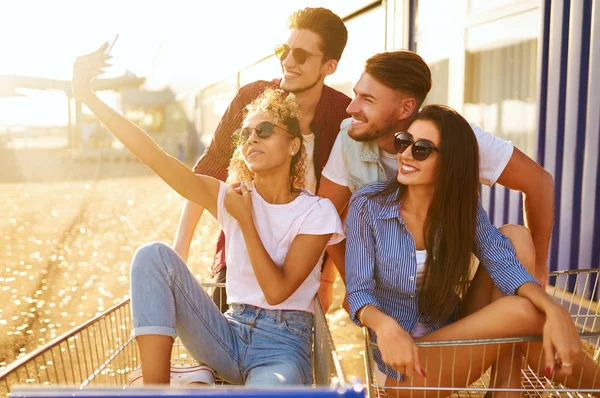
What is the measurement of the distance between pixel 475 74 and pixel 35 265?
4.89 metres

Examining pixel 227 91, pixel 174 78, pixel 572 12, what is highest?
pixel 174 78

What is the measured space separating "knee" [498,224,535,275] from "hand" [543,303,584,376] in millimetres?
458

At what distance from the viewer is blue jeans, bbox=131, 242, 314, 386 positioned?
7.10 feet

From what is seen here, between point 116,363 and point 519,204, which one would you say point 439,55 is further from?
point 116,363

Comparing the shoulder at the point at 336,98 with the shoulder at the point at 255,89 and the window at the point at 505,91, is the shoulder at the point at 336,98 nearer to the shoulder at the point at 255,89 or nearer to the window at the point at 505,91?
the shoulder at the point at 255,89

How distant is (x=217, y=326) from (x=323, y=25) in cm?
176

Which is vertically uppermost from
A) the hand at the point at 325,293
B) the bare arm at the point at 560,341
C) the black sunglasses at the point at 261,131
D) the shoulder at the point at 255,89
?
the shoulder at the point at 255,89

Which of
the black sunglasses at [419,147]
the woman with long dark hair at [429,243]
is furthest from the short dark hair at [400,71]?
the black sunglasses at [419,147]

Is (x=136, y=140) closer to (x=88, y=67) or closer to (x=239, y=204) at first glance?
(x=88, y=67)

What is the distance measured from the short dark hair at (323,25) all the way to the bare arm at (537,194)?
1.12 m

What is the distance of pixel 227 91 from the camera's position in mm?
22375

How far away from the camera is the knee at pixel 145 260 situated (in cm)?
223

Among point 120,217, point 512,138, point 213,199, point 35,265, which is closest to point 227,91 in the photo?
point 120,217

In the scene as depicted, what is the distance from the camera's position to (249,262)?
103 inches
